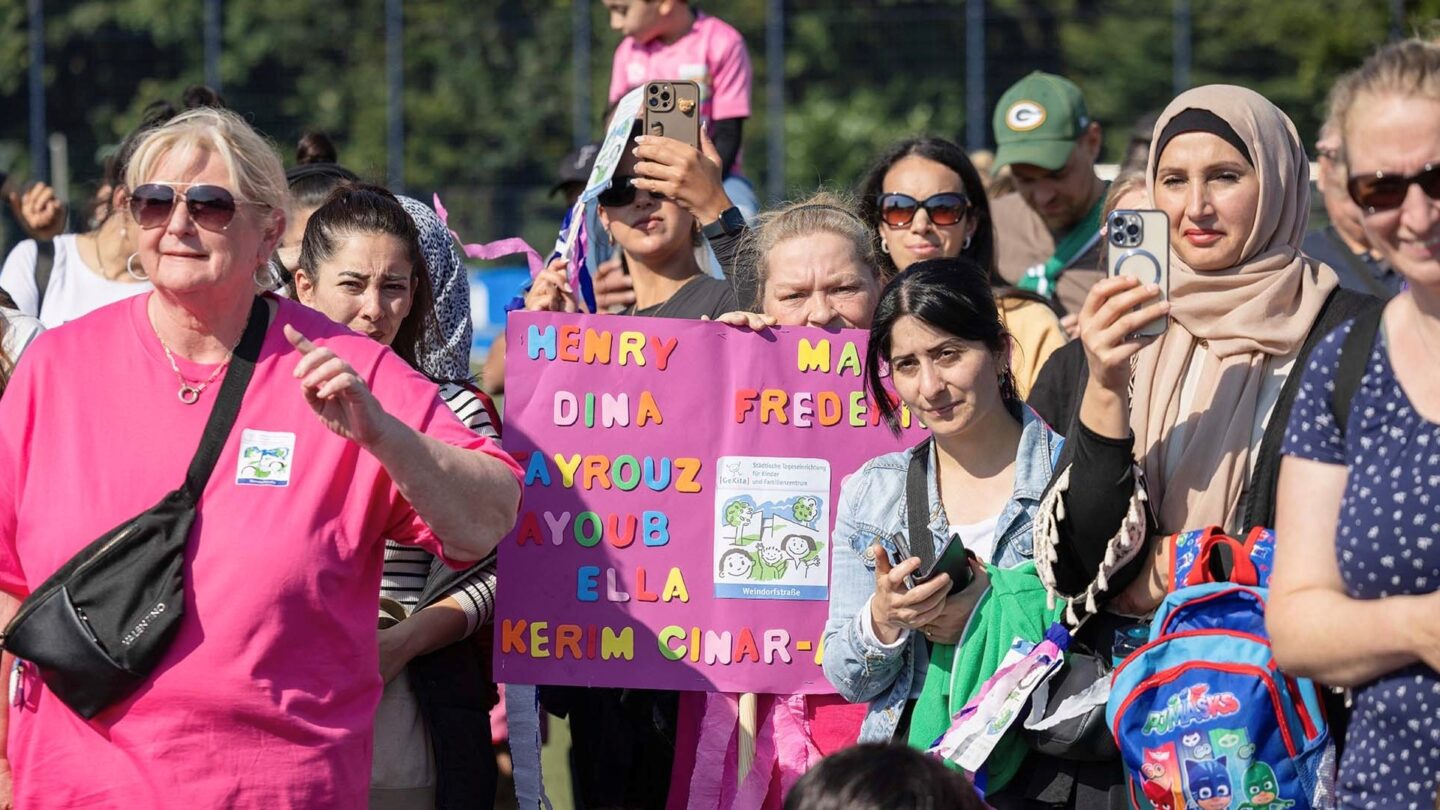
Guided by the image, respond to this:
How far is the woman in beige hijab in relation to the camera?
132 inches

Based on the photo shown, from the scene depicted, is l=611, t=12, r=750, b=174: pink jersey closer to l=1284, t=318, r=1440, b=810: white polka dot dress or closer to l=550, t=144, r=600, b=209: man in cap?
l=550, t=144, r=600, b=209: man in cap

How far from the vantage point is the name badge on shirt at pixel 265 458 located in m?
3.43

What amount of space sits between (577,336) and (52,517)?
140 centimetres

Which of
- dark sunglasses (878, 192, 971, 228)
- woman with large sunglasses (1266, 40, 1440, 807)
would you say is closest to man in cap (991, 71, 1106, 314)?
dark sunglasses (878, 192, 971, 228)

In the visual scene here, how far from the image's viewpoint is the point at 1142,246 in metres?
3.42

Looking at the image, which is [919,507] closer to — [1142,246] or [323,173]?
[1142,246]

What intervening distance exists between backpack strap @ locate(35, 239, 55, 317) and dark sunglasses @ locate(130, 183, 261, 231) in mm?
2891

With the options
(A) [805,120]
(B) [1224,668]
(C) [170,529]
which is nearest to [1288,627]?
(B) [1224,668]

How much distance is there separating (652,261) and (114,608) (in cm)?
236

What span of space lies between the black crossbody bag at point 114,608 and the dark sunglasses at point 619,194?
2.03m

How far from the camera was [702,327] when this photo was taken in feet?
14.7

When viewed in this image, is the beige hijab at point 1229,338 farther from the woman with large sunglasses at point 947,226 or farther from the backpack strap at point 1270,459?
the woman with large sunglasses at point 947,226

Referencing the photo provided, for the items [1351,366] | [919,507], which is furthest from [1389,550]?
[919,507]

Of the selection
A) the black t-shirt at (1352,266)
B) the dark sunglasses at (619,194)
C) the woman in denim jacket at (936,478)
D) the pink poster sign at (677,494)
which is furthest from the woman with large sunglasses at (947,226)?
the black t-shirt at (1352,266)
